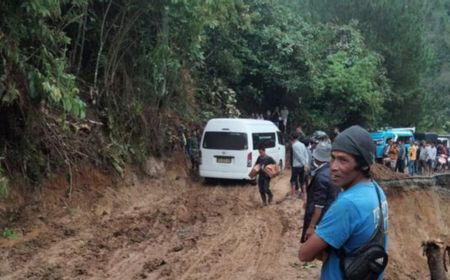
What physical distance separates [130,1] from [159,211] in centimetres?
536

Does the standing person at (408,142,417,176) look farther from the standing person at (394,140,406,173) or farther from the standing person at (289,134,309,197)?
the standing person at (289,134,309,197)

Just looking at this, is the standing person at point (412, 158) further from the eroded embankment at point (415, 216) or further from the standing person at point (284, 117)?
the eroded embankment at point (415, 216)

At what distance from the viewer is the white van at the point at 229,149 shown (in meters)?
16.4

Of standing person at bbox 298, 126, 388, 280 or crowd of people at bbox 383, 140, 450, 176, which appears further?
crowd of people at bbox 383, 140, 450, 176

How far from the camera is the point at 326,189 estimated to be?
17.9ft

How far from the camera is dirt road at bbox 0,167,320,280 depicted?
25.7 feet

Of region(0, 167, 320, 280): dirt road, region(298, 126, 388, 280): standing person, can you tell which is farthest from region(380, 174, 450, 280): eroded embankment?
region(298, 126, 388, 280): standing person

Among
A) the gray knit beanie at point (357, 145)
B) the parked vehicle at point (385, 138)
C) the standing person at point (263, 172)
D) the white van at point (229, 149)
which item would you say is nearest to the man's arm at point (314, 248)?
the gray knit beanie at point (357, 145)

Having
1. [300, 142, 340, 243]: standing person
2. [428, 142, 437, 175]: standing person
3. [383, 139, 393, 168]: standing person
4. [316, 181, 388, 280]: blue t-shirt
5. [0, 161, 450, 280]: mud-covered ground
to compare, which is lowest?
[428, 142, 437, 175]: standing person

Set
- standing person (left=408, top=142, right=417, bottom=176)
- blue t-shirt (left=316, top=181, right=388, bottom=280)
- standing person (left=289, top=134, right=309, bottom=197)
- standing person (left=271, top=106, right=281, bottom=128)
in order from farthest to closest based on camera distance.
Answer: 1. standing person (left=271, top=106, right=281, bottom=128)
2. standing person (left=408, top=142, right=417, bottom=176)
3. standing person (left=289, top=134, right=309, bottom=197)
4. blue t-shirt (left=316, top=181, right=388, bottom=280)

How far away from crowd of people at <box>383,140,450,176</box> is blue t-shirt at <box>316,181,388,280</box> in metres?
22.2

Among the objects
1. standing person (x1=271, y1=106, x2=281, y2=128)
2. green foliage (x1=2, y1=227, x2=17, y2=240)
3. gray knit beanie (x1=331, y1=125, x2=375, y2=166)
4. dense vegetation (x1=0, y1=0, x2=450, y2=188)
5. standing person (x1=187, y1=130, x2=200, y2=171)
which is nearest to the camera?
gray knit beanie (x1=331, y1=125, x2=375, y2=166)

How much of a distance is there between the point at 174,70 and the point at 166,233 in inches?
296

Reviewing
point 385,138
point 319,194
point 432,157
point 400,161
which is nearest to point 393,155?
point 400,161
